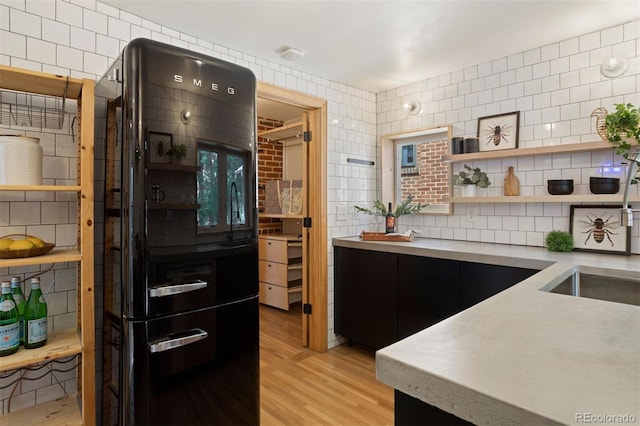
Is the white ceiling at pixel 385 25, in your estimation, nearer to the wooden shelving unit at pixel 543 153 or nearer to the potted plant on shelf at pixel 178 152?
the wooden shelving unit at pixel 543 153

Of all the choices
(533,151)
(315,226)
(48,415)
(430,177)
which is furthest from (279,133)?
(48,415)

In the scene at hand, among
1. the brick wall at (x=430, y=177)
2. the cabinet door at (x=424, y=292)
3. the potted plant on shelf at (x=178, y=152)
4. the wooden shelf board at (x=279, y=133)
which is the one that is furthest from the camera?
the wooden shelf board at (x=279, y=133)

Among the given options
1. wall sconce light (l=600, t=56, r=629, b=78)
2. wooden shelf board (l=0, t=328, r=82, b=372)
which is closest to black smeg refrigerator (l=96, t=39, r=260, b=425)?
wooden shelf board (l=0, t=328, r=82, b=372)

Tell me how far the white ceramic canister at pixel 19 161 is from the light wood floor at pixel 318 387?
70.9 inches

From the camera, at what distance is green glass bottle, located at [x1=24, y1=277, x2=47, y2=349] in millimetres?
1568

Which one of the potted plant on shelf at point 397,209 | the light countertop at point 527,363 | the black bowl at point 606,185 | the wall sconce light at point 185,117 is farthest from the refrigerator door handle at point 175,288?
the black bowl at point 606,185

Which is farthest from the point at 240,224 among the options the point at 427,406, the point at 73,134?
the point at 427,406

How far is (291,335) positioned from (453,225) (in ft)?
6.30

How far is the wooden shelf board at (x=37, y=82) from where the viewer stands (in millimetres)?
1490

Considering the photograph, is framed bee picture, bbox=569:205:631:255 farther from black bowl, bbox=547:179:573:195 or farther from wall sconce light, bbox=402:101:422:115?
wall sconce light, bbox=402:101:422:115

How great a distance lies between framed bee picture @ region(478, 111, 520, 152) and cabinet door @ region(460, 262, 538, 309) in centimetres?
102

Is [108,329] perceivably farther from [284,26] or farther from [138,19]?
[284,26]

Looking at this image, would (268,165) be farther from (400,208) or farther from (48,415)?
(48,415)

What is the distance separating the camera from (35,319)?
159 cm
